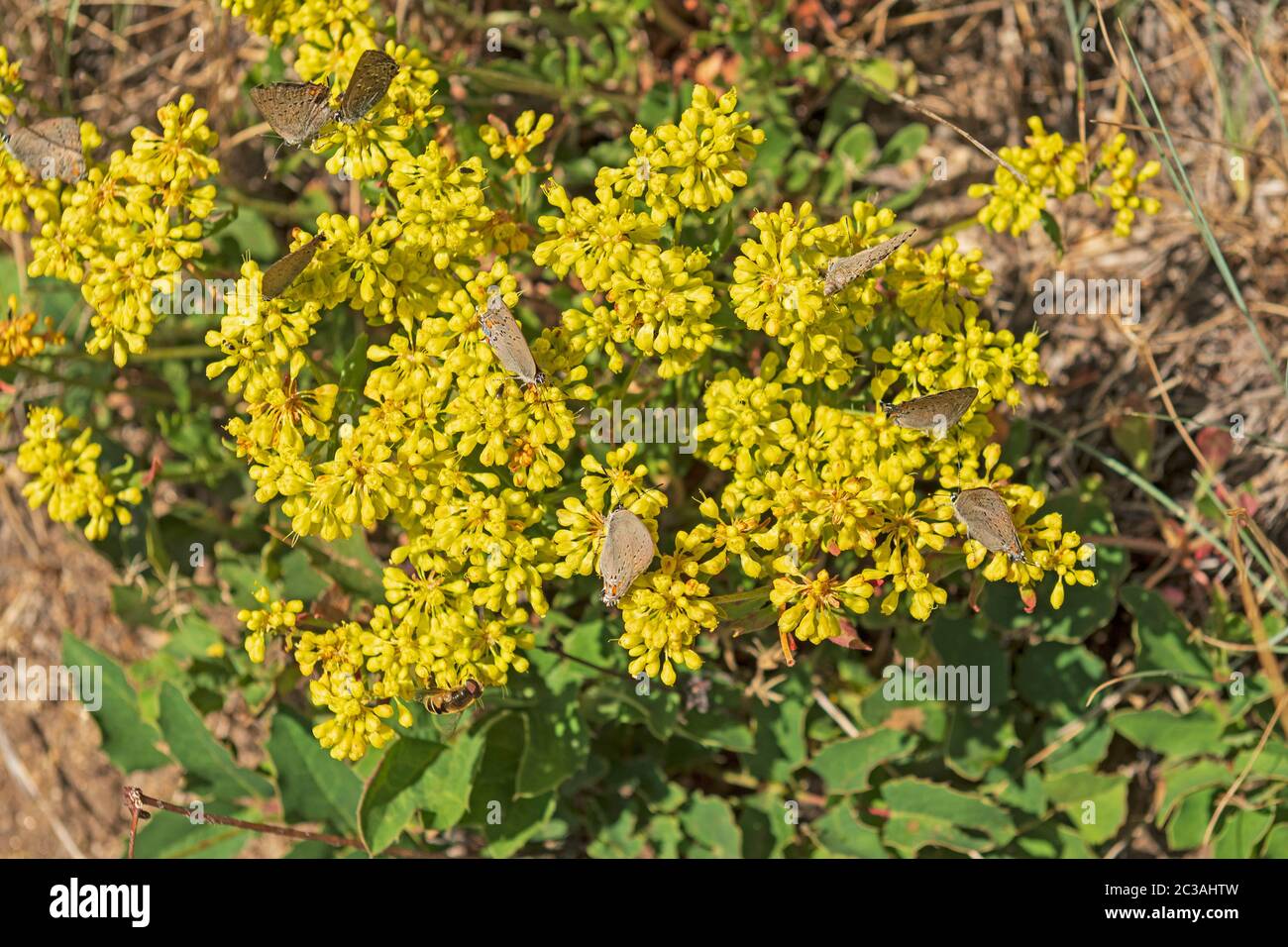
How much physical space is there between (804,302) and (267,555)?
9.83ft

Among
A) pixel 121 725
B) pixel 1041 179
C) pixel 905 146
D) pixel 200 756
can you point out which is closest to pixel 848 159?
pixel 905 146

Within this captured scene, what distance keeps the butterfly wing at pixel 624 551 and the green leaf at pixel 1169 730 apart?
2.92 m

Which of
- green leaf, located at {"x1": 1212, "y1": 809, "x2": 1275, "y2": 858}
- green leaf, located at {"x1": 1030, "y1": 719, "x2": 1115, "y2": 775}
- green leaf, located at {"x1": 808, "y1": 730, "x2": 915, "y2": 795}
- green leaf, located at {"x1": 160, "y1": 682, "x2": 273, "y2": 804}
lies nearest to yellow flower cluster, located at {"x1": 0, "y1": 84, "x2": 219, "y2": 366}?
green leaf, located at {"x1": 160, "y1": 682, "x2": 273, "y2": 804}

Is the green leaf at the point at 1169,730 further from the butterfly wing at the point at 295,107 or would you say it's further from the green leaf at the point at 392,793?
the butterfly wing at the point at 295,107

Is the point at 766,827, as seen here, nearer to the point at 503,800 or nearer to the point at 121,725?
the point at 503,800

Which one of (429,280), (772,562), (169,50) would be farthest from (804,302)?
(169,50)

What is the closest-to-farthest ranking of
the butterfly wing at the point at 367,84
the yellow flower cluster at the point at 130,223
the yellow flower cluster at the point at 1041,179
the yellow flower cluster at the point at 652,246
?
1. the butterfly wing at the point at 367,84
2. the yellow flower cluster at the point at 652,246
3. the yellow flower cluster at the point at 130,223
4. the yellow flower cluster at the point at 1041,179

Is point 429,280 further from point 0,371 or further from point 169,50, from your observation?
point 169,50

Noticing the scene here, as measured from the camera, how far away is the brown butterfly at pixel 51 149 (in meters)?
4.15

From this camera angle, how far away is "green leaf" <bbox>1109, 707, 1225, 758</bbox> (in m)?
5.21

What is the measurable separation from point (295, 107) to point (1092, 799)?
14.9ft

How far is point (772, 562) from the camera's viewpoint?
3.91 metres

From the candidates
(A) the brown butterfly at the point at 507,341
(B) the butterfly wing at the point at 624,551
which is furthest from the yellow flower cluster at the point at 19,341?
(B) the butterfly wing at the point at 624,551

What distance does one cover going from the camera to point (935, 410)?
142 inches
